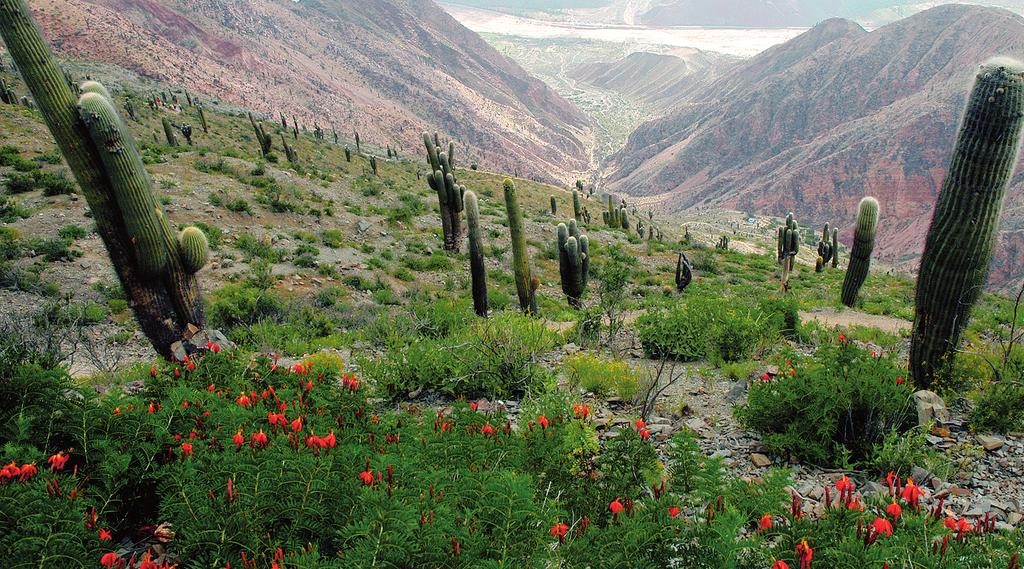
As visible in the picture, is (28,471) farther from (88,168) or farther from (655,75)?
(655,75)

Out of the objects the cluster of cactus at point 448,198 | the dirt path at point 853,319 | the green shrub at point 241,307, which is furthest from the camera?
the cluster of cactus at point 448,198

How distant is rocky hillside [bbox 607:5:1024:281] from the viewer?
69750 mm

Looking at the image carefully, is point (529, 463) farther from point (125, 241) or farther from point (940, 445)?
point (125, 241)

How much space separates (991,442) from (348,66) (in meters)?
108

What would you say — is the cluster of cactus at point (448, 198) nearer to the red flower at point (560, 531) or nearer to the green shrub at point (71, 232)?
the green shrub at point (71, 232)

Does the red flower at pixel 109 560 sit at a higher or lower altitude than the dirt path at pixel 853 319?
higher

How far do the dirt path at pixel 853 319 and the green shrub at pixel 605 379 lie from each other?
789 centimetres

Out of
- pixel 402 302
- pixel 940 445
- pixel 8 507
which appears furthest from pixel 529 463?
pixel 402 302

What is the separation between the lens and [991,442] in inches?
183

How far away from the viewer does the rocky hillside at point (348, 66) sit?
56875 mm

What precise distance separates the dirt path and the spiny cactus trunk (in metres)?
12.2

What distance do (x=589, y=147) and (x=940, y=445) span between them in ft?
417

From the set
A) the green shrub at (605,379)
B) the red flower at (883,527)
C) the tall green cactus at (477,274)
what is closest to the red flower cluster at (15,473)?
the red flower at (883,527)

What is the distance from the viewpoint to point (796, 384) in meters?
4.79
